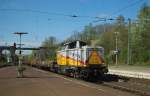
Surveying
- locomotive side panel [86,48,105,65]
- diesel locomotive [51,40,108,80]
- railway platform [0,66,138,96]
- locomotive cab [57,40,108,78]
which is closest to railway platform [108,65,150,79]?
diesel locomotive [51,40,108,80]

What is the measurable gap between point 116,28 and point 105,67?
8379 cm

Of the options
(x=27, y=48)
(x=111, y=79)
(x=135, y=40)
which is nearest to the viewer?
(x=111, y=79)

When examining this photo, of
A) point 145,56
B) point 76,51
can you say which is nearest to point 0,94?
point 76,51

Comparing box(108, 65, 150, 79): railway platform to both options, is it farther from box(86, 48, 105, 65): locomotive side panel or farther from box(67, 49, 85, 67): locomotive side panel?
box(67, 49, 85, 67): locomotive side panel

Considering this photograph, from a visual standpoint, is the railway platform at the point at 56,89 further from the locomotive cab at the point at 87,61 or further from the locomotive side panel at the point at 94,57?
the locomotive side panel at the point at 94,57

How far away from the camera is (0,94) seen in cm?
2252

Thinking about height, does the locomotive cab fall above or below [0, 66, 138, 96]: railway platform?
above

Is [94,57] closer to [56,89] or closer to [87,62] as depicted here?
[87,62]

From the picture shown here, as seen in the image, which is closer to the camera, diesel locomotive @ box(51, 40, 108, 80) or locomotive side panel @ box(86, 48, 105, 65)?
diesel locomotive @ box(51, 40, 108, 80)

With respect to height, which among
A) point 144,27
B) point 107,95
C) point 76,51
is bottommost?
point 107,95

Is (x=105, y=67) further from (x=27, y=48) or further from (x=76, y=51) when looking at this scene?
(x=27, y=48)

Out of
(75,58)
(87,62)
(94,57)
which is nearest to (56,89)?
(87,62)

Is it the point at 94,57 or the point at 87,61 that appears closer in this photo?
the point at 87,61

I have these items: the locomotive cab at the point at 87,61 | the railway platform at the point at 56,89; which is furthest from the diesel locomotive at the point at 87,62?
the railway platform at the point at 56,89
